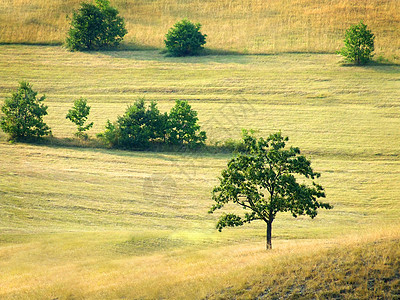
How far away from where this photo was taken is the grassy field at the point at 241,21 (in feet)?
271

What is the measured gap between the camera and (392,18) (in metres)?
84.4

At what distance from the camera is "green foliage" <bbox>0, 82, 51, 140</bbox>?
57.5m

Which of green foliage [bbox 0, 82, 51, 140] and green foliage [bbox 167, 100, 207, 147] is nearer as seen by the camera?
green foliage [bbox 167, 100, 207, 147]

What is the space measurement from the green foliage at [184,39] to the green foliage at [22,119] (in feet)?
104

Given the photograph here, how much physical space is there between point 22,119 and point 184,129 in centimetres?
2027

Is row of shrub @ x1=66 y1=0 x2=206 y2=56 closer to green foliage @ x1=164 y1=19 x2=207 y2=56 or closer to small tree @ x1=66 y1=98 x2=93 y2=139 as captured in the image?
green foliage @ x1=164 y1=19 x2=207 y2=56

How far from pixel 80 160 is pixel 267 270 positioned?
32.8 m

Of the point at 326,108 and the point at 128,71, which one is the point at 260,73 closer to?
the point at 326,108

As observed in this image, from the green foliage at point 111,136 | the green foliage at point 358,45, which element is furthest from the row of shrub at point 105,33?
the green foliage at point 111,136

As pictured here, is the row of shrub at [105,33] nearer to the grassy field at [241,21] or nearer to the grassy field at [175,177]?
the grassy field at [175,177]

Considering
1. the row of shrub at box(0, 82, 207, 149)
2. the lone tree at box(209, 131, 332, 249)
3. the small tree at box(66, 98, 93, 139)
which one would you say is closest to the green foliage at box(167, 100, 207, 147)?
the row of shrub at box(0, 82, 207, 149)

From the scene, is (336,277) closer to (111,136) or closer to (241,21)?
(111,136)

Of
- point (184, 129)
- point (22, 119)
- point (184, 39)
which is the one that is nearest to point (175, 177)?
point (184, 129)

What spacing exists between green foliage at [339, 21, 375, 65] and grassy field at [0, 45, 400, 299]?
2.15m
